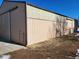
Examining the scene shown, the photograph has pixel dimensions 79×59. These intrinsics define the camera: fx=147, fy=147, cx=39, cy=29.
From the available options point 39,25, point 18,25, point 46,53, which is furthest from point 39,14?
point 46,53

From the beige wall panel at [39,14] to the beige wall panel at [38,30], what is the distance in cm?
45

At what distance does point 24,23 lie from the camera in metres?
12.4

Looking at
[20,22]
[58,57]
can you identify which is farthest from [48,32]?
[58,57]

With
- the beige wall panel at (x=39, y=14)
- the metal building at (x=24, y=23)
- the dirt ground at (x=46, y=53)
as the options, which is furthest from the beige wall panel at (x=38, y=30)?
the dirt ground at (x=46, y=53)

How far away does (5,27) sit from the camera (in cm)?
1534

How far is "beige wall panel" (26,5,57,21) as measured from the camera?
497 inches

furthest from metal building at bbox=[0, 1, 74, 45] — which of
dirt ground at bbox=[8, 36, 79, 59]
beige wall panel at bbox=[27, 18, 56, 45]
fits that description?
dirt ground at bbox=[8, 36, 79, 59]

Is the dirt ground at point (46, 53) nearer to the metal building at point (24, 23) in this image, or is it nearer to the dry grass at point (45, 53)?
the dry grass at point (45, 53)

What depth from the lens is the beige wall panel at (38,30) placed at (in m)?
12.7

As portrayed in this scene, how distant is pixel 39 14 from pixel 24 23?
2.79 meters

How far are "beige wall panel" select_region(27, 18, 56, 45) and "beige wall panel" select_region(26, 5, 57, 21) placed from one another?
0.45 m

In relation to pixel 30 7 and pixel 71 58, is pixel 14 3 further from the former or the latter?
pixel 71 58

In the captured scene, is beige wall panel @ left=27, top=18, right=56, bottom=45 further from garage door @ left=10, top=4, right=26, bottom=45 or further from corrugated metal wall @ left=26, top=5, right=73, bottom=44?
garage door @ left=10, top=4, right=26, bottom=45

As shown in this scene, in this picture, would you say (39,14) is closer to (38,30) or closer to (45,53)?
(38,30)
